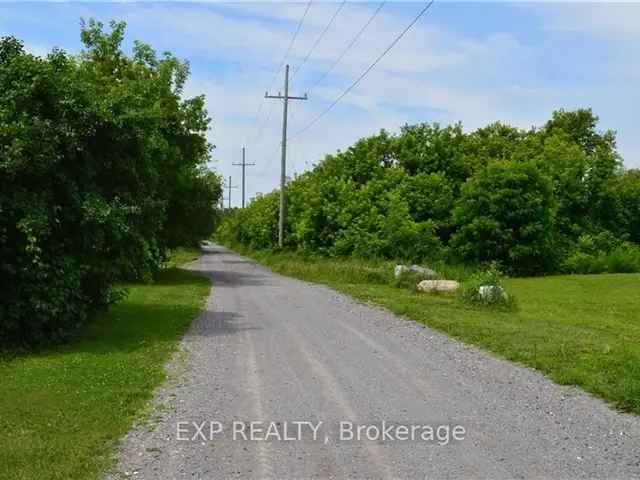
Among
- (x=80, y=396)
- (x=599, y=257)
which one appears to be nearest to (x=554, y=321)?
(x=80, y=396)

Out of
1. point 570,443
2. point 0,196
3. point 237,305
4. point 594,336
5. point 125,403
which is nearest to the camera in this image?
point 570,443

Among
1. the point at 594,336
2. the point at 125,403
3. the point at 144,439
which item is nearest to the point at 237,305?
the point at 594,336

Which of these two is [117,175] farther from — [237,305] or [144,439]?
[144,439]

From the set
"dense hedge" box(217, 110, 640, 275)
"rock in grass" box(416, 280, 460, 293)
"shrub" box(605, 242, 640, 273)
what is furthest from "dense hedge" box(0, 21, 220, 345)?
"shrub" box(605, 242, 640, 273)

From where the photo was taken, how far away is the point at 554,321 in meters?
17.1

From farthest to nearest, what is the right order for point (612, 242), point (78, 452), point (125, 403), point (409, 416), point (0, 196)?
point (612, 242)
point (0, 196)
point (125, 403)
point (409, 416)
point (78, 452)

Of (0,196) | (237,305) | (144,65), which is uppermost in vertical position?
(144,65)

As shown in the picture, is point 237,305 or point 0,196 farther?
point 237,305

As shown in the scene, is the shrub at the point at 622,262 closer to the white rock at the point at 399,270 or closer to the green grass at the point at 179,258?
the white rock at the point at 399,270

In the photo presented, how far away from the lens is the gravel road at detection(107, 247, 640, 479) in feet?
19.9

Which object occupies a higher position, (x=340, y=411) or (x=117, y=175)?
(x=117, y=175)

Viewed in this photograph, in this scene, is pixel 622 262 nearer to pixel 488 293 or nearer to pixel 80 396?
pixel 488 293

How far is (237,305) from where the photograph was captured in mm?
20266

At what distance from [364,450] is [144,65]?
26.9 m
